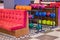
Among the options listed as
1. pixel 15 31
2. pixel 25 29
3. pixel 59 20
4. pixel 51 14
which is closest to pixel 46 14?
pixel 51 14

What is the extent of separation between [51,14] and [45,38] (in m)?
2.27

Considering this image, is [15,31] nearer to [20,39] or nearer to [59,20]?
[20,39]

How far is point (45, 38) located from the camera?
15.3 feet

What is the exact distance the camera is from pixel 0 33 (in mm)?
5281

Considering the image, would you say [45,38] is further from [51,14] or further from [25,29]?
[51,14]

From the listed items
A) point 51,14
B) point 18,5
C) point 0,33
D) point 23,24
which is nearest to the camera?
point 23,24

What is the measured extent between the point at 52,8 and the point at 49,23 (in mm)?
820

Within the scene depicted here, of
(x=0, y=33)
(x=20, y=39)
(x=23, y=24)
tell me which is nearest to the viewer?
(x=20, y=39)

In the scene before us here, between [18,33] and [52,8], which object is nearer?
[18,33]

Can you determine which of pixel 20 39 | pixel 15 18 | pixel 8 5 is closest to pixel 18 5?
pixel 8 5

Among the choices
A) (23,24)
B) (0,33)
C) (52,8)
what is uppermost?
(52,8)

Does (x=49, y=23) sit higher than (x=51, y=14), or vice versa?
(x=51, y=14)

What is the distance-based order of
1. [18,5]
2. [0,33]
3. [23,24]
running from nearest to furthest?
[23,24], [0,33], [18,5]

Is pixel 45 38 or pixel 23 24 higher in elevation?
pixel 23 24
